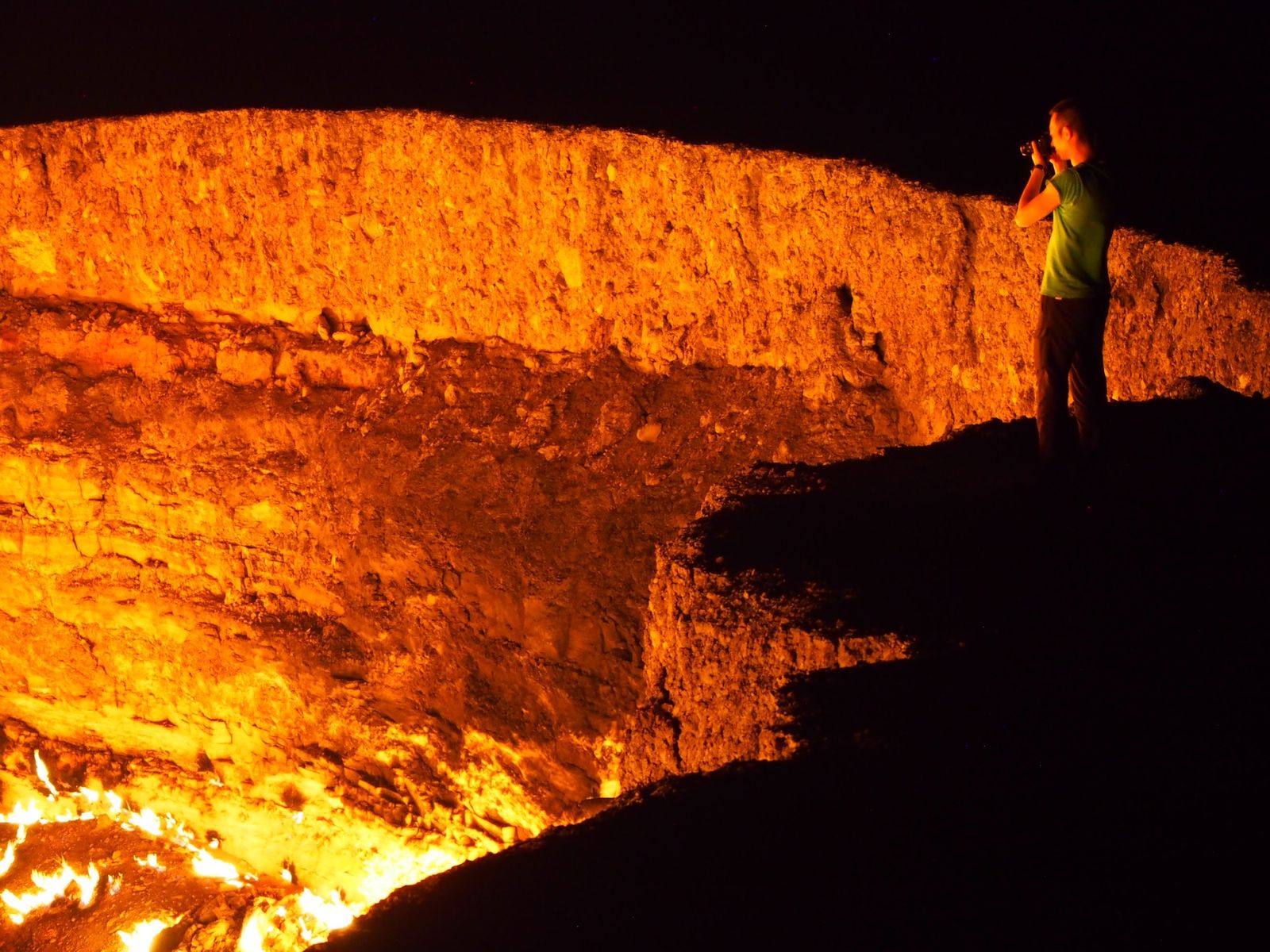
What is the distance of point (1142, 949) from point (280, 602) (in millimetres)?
6796

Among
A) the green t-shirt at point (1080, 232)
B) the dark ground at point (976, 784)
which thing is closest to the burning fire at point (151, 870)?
the dark ground at point (976, 784)

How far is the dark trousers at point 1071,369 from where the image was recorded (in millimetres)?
4328

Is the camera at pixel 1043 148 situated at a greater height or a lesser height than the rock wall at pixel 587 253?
lesser

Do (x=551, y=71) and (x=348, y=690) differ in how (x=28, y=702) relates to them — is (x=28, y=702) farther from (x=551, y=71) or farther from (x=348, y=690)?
(x=551, y=71)

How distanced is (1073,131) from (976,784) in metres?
2.49

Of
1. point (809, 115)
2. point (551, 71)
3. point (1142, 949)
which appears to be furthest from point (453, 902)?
point (551, 71)

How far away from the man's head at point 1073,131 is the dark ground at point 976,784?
49.1 inches

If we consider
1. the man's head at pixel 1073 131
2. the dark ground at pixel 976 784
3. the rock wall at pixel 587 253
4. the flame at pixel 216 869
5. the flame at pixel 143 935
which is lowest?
the flame at pixel 143 935

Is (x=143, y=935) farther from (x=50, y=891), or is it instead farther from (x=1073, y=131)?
(x=1073, y=131)

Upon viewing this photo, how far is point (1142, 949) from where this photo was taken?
2309 millimetres

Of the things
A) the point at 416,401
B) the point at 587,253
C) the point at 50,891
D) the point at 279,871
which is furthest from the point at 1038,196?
the point at 50,891

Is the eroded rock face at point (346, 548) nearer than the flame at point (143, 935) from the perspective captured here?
Yes

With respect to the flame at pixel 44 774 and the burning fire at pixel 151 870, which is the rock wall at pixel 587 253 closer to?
the flame at pixel 44 774

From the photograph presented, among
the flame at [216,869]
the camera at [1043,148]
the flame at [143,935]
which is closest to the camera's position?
the camera at [1043,148]
